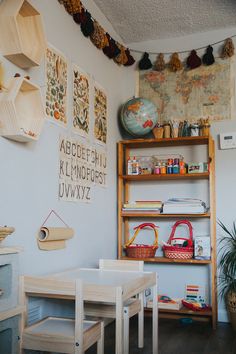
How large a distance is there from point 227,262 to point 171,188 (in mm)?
868

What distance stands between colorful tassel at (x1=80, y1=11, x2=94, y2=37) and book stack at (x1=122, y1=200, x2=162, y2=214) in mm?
1543

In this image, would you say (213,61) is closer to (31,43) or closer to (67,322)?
(31,43)

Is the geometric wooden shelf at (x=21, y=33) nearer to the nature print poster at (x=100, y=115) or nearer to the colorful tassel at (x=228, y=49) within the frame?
the nature print poster at (x=100, y=115)

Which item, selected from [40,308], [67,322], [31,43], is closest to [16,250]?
[67,322]

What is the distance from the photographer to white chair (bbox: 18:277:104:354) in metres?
2.05

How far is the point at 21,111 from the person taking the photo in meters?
2.41

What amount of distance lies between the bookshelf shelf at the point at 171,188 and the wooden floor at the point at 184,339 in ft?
0.40

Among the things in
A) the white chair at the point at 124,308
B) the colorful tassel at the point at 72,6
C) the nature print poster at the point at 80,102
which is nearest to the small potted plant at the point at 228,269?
the white chair at the point at 124,308

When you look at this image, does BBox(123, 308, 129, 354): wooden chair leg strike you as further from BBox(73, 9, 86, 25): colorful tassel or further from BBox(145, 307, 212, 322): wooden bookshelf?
BBox(73, 9, 86, 25): colorful tassel

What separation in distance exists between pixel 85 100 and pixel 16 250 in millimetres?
1740

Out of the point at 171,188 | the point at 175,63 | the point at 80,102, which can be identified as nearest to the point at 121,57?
the point at 175,63

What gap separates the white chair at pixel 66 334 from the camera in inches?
80.9

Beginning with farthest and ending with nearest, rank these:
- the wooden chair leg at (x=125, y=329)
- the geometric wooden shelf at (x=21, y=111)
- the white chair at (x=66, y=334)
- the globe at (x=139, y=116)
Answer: the globe at (x=139, y=116)
the wooden chair leg at (x=125, y=329)
the geometric wooden shelf at (x=21, y=111)
the white chair at (x=66, y=334)

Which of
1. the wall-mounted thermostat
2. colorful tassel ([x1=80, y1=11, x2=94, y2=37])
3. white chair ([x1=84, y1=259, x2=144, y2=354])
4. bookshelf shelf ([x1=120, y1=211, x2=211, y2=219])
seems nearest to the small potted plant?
bookshelf shelf ([x1=120, y1=211, x2=211, y2=219])
